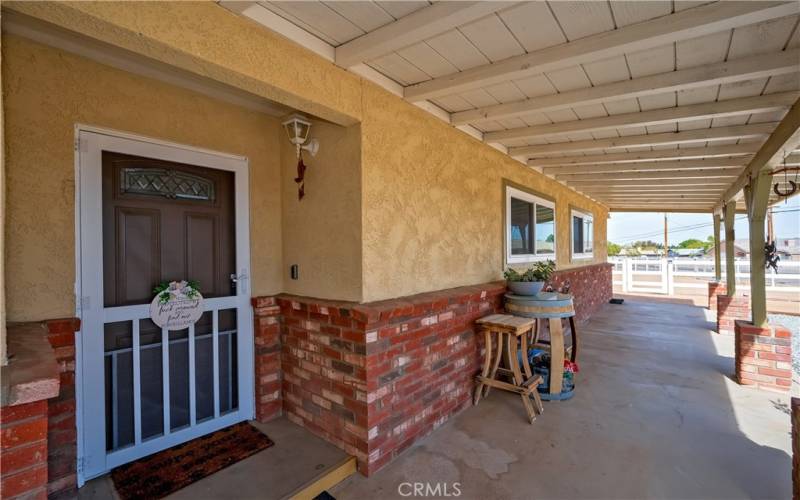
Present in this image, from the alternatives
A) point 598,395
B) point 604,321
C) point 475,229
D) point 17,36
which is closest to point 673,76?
point 475,229

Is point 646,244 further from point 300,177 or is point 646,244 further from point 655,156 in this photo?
point 300,177

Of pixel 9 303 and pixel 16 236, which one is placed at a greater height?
pixel 16 236

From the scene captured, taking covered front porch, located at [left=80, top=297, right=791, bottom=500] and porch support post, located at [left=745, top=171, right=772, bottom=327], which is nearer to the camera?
covered front porch, located at [left=80, top=297, right=791, bottom=500]

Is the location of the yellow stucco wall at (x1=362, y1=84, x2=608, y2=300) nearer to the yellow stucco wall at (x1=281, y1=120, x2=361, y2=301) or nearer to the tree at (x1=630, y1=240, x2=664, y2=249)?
the yellow stucco wall at (x1=281, y1=120, x2=361, y2=301)

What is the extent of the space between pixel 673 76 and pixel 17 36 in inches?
164

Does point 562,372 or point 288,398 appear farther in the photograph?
point 562,372

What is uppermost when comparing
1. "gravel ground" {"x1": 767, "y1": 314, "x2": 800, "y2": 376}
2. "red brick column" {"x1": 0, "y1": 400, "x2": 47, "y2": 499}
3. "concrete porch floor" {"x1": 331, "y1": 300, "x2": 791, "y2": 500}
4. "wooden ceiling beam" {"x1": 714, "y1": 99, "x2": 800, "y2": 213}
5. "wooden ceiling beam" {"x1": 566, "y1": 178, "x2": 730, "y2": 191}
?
"wooden ceiling beam" {"x1": 566, "y1": 178, "x2": 730, "y2": 191}

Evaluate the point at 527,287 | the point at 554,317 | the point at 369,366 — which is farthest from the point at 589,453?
the point at 369,366

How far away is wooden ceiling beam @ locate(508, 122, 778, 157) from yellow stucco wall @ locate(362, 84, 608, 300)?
1.60ft

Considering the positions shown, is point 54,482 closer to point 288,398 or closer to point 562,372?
point 288,398

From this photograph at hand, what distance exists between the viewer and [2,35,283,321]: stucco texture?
2.01 meters

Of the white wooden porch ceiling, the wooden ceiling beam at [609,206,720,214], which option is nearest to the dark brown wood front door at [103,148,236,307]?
the white wooden porch ceiling

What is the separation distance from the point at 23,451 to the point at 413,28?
2.44m

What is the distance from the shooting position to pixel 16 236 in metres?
2.01
